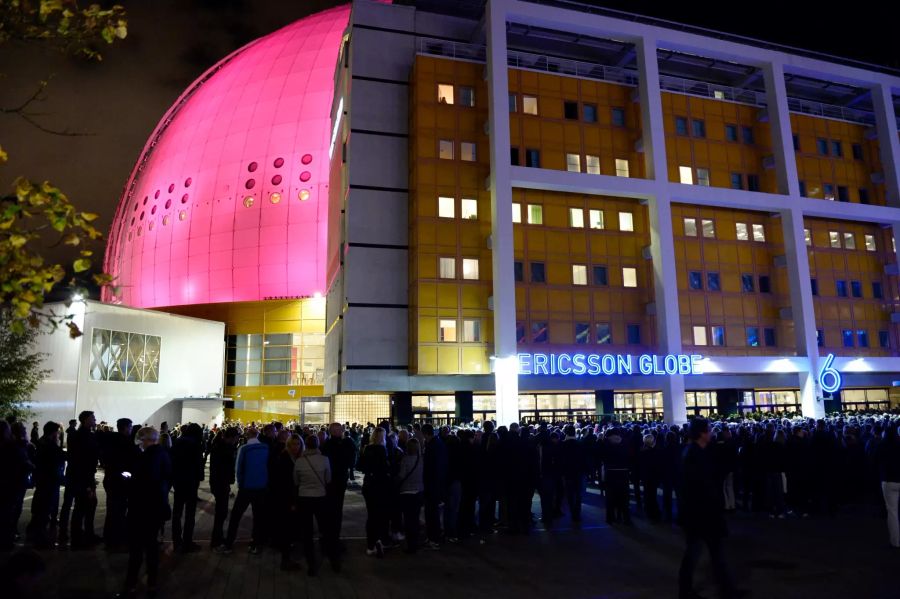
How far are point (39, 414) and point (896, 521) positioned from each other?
31988mm

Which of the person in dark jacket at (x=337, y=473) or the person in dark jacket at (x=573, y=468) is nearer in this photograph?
the person in dark jacket at (x=337, y=473)

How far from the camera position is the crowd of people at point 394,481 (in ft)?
28.3

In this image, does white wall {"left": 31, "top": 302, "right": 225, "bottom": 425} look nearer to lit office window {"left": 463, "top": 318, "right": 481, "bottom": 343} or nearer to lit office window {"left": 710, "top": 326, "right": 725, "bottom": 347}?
lit office window {"left": 463, "top": 318, "right": 481, "bottom": 343}

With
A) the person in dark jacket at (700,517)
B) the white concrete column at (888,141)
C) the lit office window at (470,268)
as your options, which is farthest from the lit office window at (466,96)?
the person in dark jacket at (700,517)

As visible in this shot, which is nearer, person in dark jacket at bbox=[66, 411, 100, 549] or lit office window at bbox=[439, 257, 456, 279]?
person in dark jacket at bbox=[66, 411, 100, 549]

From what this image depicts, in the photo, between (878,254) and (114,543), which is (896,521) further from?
(878,254)

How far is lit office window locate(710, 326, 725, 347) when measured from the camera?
40094 mm

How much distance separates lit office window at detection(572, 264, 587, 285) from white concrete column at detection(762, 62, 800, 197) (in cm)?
1461

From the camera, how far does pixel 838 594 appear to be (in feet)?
27.8

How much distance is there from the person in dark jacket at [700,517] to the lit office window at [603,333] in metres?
29.9

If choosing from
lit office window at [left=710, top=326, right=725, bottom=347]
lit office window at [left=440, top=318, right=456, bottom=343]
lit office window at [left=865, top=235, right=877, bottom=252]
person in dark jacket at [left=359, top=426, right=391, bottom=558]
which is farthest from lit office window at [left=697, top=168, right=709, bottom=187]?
person in dark jacket at [left=359, top=426, right=391, bottom=558]

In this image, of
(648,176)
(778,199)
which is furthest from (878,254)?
(648,176)

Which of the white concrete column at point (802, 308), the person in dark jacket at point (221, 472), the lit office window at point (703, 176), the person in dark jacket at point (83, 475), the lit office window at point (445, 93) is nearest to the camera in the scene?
the person in dark jacket at point (83, 475)

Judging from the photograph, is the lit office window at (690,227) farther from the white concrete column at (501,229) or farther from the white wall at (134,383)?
the white wall at (134,383)
